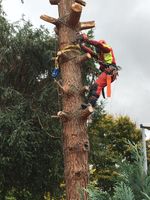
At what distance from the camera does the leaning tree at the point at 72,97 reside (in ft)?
23.8

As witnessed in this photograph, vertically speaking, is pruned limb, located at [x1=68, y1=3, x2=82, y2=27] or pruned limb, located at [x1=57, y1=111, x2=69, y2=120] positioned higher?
pruned limb, located at [x1=68, y1=3, x2=82, y2=27]

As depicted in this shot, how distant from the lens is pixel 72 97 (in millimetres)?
7605

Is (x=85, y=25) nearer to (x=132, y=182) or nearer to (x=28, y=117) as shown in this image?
(x=132, y=182)

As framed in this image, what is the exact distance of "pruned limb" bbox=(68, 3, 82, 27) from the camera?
25.1 ft

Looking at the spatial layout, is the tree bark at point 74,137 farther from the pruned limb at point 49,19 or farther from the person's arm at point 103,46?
the person's arm at point 103,46

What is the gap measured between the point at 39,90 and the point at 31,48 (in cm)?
142

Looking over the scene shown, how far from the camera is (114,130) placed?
2944 cm

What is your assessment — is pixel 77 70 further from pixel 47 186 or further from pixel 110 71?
pixel 47 186

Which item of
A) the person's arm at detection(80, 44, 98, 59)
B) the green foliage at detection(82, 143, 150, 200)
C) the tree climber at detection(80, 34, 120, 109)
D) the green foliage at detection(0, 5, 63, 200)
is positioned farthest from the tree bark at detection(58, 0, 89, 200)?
the green foliage at detection(0, 5, 63, 200)

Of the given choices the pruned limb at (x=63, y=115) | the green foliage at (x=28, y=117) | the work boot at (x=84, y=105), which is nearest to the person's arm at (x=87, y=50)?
the work boot at (x=84, y=105)

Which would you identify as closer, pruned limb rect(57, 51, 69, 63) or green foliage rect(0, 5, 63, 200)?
pruned limb rect(57, 51, 69, 63)

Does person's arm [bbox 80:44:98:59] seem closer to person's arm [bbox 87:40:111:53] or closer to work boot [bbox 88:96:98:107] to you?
person's arm [bbox 87:40:111:53]

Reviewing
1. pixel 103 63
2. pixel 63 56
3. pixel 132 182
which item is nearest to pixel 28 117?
pixel 103 63

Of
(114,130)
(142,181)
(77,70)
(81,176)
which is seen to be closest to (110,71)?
(77,70)
